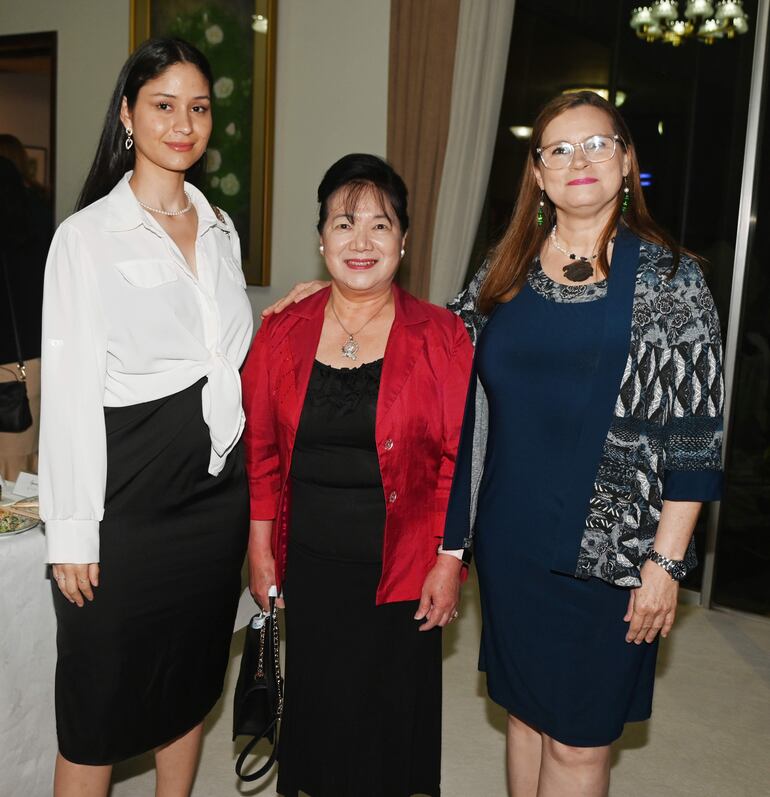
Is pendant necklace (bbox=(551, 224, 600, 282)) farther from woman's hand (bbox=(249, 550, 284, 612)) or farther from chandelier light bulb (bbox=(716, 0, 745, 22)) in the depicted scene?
chandelier light bulb (bbox=(716, 0, 745, 22))

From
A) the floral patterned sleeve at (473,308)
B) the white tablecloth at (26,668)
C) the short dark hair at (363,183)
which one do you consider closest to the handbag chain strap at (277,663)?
the white tablecloth at (26,668)

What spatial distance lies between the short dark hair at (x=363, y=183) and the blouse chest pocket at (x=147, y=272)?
40 centimetres

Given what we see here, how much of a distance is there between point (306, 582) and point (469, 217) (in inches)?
111

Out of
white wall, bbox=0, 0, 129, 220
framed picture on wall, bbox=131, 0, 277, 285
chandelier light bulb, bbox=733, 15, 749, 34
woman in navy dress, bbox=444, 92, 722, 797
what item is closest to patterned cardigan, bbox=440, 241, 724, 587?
woman in navy dress, bbox=444, 92, 722, 797

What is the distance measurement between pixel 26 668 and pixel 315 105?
12.1 feet

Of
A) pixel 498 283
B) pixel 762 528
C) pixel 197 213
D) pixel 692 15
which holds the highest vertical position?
pixel 692 15

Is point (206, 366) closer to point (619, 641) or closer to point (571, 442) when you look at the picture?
point (571, 442)

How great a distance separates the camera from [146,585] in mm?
2076

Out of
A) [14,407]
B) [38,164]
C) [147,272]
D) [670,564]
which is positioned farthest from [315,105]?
[670,564]

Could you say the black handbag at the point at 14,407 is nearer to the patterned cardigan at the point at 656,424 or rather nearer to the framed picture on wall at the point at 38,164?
the patterned cardigan at the point at 656,424

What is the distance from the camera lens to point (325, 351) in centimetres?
220

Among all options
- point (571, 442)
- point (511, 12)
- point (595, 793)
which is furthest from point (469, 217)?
point (595, 793)

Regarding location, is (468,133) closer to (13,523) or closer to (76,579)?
(13,523)

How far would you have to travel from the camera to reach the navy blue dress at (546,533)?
1.97 m
